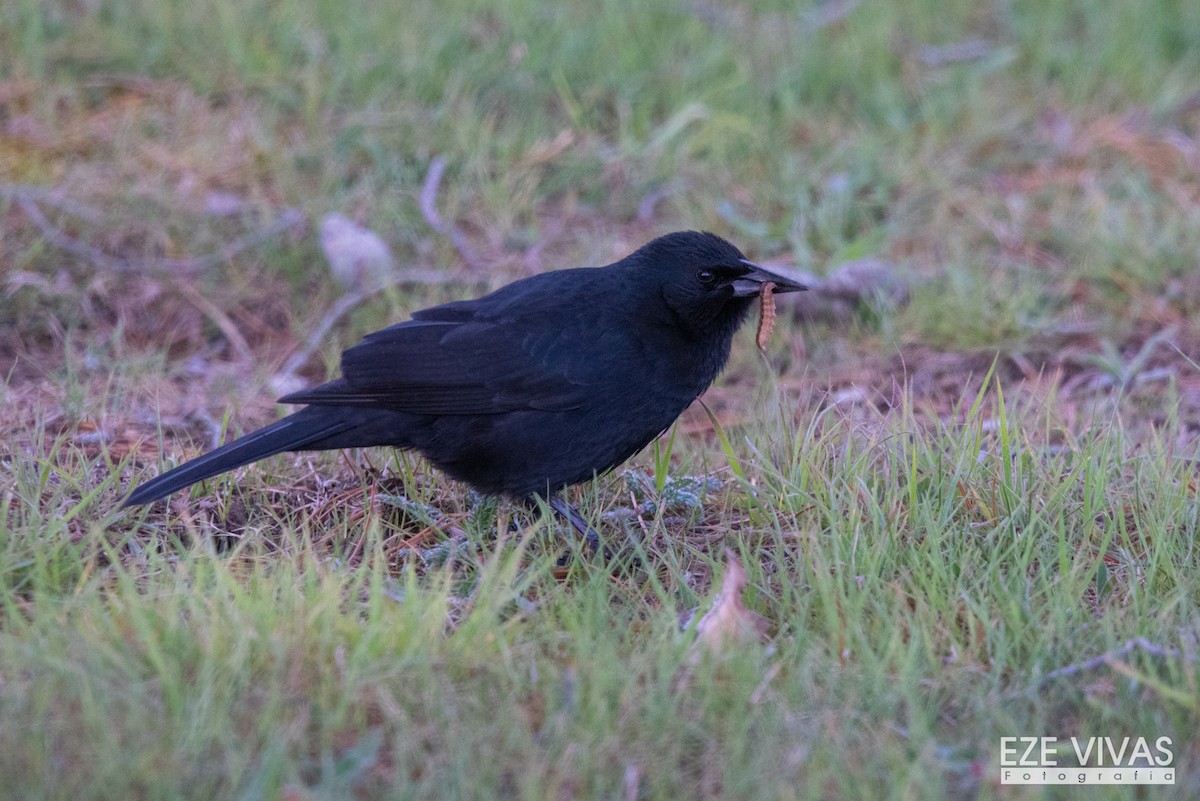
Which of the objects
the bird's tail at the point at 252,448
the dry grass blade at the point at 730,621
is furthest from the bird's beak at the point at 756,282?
the bird's tail at the point at 252,448

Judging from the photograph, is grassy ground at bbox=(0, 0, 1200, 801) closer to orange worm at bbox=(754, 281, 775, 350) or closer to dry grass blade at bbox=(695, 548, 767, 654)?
dry grass blade at bbox=(695, 548, 767, 654)

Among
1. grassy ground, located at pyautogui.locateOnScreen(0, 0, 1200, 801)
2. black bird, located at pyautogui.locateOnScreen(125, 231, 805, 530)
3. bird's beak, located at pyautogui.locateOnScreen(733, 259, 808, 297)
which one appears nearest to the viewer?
grassy ground, located at pyautogui.locateOnScreen(0, 0, 1200, 801)

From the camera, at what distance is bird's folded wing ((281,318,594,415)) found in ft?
11.7

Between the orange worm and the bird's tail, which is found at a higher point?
the bird's tail

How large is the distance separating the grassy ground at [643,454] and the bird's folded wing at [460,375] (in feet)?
1.00

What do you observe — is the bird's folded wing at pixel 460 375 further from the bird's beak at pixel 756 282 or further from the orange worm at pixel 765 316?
the orange worm at pixel 765 316

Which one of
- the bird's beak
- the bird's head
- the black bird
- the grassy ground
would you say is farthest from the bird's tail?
the bird's beak

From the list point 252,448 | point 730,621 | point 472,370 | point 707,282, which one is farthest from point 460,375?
point 730,621

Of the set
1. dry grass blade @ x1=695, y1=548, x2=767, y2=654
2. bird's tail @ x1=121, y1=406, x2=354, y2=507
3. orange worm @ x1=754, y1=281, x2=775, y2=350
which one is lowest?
dry grass blade @ x1=695, y1=548, x2=767, y2=654

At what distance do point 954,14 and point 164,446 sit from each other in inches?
208

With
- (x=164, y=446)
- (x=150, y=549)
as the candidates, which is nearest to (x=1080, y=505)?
(x=150, y=549)

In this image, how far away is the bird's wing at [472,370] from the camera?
357 cm

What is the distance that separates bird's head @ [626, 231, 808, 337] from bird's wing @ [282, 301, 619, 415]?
274mm

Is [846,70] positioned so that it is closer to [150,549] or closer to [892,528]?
[892,528]
